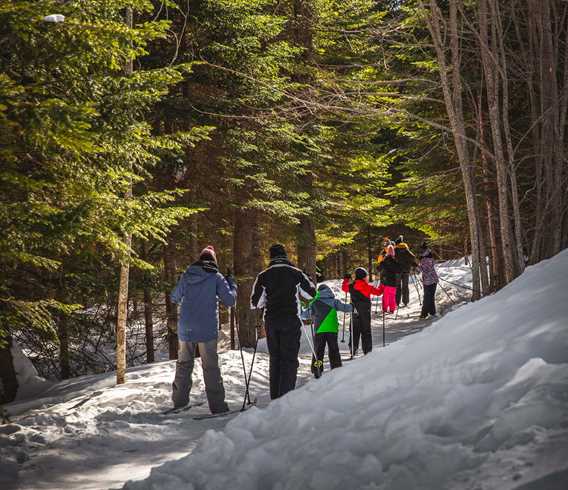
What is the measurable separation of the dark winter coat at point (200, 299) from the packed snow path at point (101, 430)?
1191 millimetres

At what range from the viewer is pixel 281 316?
7230 millimetres

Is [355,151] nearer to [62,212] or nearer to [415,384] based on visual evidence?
[62,212]

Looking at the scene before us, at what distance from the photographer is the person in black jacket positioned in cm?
723

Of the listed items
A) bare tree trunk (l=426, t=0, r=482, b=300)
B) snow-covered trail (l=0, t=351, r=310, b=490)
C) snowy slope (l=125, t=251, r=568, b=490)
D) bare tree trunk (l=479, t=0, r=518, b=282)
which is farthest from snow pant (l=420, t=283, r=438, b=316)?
snowy slope (l=125, t=251, r=568, b=490)

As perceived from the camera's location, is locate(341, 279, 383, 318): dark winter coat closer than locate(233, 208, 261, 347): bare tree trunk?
Yes

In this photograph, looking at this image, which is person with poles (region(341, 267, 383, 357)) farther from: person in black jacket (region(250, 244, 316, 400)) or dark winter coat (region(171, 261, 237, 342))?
dark winter coat (region(171, 261, 237, 342))

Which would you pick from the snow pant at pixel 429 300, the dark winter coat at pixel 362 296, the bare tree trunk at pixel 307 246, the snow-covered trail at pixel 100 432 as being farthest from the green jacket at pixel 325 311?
the snow pant at pixel 429 300

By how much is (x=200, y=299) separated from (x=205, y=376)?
1.12 meters

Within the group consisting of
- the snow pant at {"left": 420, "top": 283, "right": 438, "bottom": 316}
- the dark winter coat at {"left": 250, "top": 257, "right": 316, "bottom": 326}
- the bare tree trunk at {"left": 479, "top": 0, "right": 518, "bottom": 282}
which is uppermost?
the bare tree trunk at {"left": 479, "top": 0, "right": 518, "bottom": 282}

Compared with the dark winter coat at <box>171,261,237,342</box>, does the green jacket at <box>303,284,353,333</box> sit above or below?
below

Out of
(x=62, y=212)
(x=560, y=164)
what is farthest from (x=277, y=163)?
(x=62, y=212)

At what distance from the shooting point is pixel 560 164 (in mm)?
10086

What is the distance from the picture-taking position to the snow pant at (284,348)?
7.22 m

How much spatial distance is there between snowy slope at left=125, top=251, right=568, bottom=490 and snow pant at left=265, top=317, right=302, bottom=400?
2174 mm
